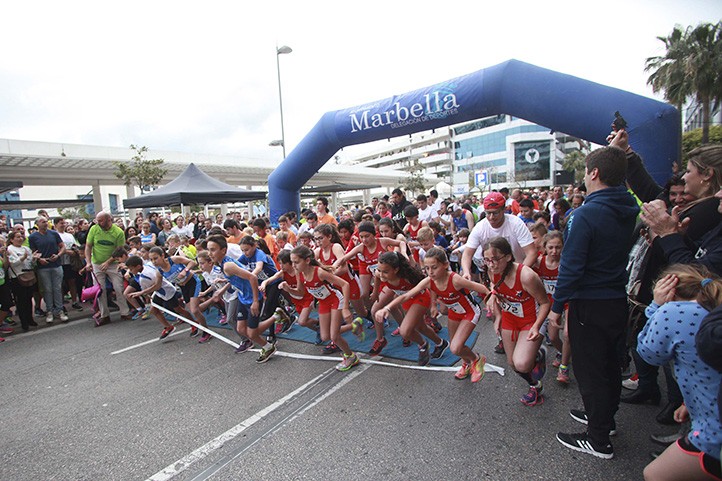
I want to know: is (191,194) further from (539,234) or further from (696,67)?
(696,67)

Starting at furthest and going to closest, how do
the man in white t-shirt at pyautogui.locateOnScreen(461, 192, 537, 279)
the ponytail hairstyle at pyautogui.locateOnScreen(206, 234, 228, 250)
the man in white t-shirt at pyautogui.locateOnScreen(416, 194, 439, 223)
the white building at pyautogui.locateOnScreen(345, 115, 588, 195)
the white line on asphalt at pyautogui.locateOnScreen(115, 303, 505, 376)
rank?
the white building at pyautogui.locateOnScreen(345, 115, 588, 195), the man in white t-shirt at pyautogui.locateOnScreen(416, 194, 439, 223), the ponytail hairstyle at pyautogui.locateOnScreen(206, 234, 228, 250), the man in white t-shirt at pyautogui.locateOnScreen(461, 192, 537, 279), the white line on asphalt at pyautogui.locateOnScreen(115, 303, 505, 376)

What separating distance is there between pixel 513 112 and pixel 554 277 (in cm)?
457

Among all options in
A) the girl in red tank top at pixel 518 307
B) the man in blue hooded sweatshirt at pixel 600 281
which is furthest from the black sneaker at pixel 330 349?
the man in blue hooded sweatshirt at pixel 600 281

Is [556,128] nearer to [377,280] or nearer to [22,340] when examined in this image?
[377,280]

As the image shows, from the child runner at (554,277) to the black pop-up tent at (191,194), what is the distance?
32.7ft

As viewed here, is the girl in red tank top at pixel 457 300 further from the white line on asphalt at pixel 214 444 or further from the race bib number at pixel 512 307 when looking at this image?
the white line on asphalt at pixel 214 444

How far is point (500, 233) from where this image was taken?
4.49 meters

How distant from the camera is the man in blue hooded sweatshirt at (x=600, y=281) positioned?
8.21ft

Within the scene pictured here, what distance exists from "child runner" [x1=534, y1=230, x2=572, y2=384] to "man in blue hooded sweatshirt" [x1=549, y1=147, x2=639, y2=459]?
3.57ft

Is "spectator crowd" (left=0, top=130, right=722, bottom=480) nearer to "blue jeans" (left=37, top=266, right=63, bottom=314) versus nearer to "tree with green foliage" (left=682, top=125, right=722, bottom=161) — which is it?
"blue jeans" (left=37, top=266, right=63, bottom=314)

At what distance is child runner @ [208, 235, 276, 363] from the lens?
495cm

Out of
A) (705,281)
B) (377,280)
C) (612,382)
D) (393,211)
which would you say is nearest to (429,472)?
(612,382)

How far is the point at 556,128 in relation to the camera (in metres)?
6.90

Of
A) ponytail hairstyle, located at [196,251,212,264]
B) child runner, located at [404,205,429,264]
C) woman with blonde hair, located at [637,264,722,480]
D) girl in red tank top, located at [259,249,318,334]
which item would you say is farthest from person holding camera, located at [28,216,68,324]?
woman with blonde hair, located at [637,264,722,480]
